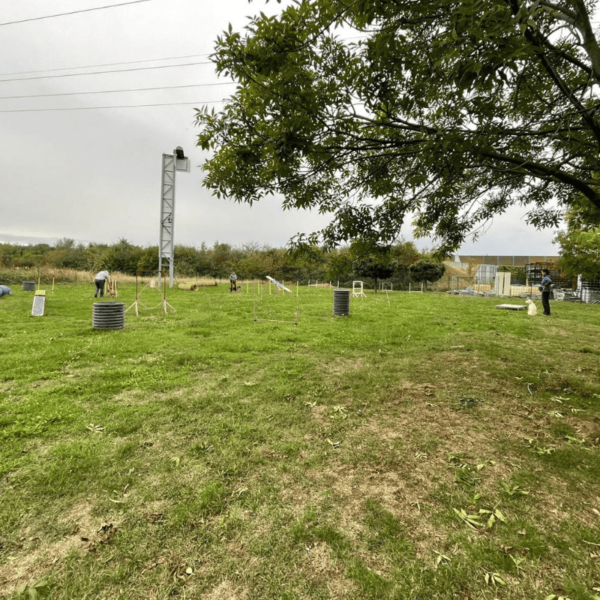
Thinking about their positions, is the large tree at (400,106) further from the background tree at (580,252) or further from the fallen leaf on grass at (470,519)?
the background tree at (580,252)

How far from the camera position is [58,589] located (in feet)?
6.10

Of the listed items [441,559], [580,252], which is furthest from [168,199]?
[580,252]

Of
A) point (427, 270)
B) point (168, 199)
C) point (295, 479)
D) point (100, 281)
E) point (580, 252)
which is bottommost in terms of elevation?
point (295, 479)

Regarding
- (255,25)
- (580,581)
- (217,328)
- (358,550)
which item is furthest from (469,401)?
(217,328)

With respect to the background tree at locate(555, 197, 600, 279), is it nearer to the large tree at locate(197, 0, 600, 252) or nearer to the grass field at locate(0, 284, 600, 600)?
the large tree at locate(197, 0, 600, 252)

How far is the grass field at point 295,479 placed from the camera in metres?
1.96

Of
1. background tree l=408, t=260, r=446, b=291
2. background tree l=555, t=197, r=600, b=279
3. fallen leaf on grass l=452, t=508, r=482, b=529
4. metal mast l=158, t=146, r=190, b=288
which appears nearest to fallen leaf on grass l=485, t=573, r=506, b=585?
fallen leaf on grass l=452, t=508, r=482, b=529

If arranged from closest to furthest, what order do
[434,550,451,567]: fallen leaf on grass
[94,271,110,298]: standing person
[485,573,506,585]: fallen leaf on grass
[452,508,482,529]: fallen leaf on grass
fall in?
[485,573,506,585]: fallen leaf on grass, [434,550,451,567]: fallen leaf on grass, [452,508,482,529]: fallen leaf on grass, [94,271,110,298]: standing person

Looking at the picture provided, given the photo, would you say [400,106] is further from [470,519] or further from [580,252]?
[580,252]

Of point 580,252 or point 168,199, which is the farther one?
point 168,199

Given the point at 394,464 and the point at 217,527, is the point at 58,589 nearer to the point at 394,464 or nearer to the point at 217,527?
the point at 217,527

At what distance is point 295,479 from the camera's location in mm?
2871

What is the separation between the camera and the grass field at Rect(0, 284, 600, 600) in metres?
1.96

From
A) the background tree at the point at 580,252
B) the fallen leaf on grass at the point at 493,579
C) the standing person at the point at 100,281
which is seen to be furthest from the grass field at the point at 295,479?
the background tree at the point at 580,252
